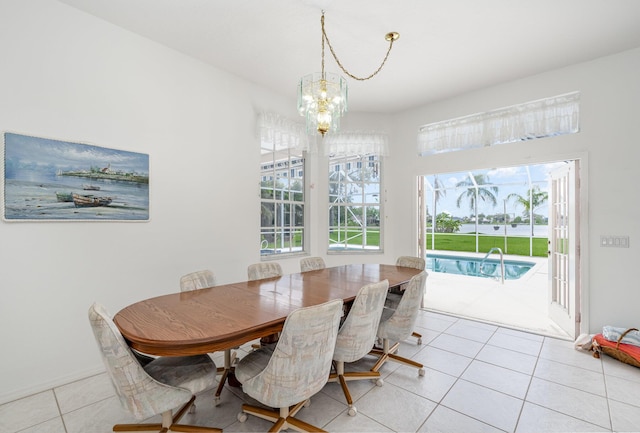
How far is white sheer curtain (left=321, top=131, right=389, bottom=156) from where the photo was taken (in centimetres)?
460

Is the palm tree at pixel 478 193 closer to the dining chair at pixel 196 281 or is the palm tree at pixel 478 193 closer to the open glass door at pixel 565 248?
the open glass door at pixel 565 248

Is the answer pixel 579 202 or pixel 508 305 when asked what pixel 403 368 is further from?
pixel 508 305

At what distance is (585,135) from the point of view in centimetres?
317

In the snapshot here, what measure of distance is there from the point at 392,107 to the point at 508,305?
369cm

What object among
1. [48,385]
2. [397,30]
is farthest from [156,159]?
[397,30]

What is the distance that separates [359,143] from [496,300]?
11.7 ft

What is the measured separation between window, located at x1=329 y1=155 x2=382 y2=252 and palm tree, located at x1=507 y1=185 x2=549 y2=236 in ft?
26.6

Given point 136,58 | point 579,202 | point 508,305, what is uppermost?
point 136,58

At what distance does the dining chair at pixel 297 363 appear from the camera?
1456 millimetres

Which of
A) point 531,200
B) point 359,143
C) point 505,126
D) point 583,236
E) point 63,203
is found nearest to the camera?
point 63,203

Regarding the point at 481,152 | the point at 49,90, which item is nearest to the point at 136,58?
the point at 49,90

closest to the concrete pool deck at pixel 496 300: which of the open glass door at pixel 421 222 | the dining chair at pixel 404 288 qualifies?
the open glass door at pixel 421 222

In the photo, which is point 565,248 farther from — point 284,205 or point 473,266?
point 473,266

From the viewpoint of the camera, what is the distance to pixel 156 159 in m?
2.87
